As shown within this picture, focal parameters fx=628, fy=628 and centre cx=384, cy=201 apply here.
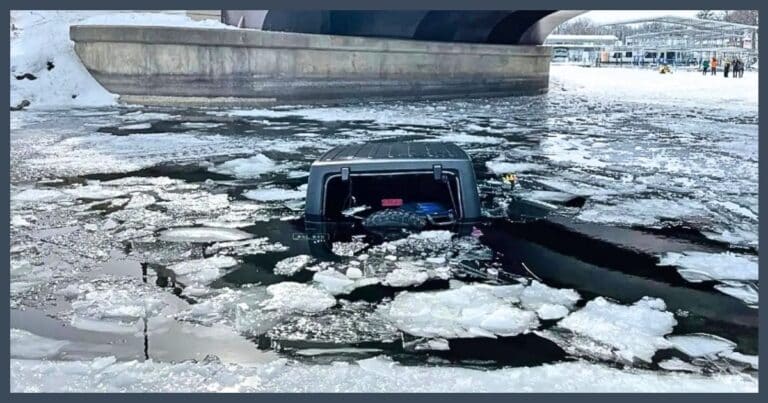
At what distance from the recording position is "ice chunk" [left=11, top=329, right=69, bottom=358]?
241cm

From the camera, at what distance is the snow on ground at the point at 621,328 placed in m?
2.60

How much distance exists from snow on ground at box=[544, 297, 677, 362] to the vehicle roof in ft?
4.66

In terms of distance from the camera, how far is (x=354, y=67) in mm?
16203

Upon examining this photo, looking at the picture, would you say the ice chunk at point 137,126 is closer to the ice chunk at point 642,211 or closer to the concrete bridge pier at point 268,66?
the concrete bridge pier at point 268,66

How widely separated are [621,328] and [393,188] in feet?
7.23

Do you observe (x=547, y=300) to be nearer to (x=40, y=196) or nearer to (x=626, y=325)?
(x=626, y=325)

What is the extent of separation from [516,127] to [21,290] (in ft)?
29.9

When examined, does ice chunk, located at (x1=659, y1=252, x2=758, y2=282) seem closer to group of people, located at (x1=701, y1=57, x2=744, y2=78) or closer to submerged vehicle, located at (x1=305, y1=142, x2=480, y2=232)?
submerged vehicle, located at (x1=305, y1=142, x2=480, y2=232)

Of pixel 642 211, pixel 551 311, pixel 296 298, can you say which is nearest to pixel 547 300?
pixel 551 311

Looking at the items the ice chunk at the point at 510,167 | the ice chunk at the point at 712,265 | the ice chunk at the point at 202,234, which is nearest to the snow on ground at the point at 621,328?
the ice chunk at the point at 712,265

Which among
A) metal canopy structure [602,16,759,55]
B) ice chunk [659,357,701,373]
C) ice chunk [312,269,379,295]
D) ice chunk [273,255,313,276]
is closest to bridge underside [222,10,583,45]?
metal canopy structure [602,16,759,55]

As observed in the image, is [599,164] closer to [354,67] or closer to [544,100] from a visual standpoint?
[354,67]

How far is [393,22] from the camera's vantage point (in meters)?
17.1

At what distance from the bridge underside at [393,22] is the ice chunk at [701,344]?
13.9 m
